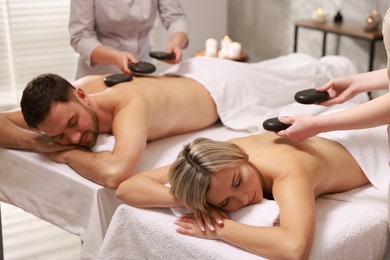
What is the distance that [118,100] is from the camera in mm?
1907

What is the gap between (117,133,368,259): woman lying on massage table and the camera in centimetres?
127

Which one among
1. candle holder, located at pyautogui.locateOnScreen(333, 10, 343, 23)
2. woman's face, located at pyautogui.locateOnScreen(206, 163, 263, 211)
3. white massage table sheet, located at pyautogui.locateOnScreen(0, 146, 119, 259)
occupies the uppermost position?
candle holder, located at pyautogui.locateOnScreen(333, 10, 343, 23)

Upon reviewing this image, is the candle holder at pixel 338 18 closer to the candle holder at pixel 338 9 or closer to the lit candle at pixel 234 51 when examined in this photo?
the candle holder at pixel 338 9

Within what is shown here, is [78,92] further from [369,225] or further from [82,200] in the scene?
[369,225]

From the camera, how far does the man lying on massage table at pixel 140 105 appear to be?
1704 mm

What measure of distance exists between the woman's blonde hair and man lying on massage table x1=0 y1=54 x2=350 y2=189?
31cm

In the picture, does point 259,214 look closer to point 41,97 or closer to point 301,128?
point 301,128

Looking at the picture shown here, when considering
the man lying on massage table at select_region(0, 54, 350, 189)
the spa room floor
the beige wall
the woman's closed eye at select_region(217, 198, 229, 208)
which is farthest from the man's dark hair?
the beige wall

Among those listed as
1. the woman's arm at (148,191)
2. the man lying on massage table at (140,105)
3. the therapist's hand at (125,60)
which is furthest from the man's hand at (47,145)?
the therapist's hand at (125,60)

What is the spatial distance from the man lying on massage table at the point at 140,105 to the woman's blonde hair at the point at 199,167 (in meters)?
0.31

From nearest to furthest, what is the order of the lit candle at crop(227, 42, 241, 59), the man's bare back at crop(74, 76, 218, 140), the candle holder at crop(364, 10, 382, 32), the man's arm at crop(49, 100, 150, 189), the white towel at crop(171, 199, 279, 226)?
the white towel at crop(171, 199, 279, 226), the man's arm at crop(49, 100, 150, 189), the man's bare back at crop(74, 76, 218, 140), the candle holder at crop(364, 10, 382, 32), the lit candle at crop(227, 42, 241, 59)

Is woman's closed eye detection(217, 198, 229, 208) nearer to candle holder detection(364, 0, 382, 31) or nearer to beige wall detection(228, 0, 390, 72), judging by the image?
candle holder detection(364, 0, 382, 31)

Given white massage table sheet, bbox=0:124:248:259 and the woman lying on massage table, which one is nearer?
the woman lying on massage table

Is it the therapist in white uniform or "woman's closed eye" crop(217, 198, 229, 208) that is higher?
the therapist in white uniform
